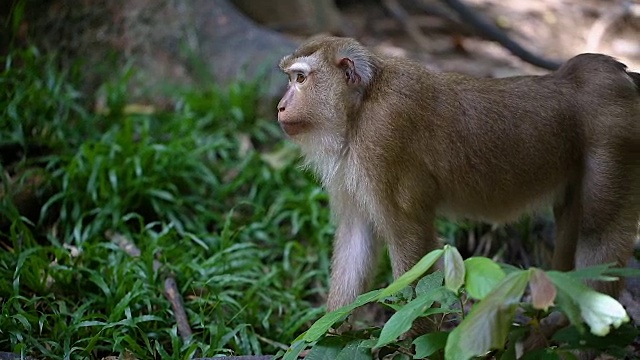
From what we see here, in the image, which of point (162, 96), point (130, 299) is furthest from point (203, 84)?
point (130, 299)

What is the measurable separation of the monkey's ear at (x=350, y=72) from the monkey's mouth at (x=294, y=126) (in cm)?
33

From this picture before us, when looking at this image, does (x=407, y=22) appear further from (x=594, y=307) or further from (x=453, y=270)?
(x=594, y=307)

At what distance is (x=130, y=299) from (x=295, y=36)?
5018 millimetres

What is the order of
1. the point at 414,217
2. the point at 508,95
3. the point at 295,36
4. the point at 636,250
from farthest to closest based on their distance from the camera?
the point at 295,36 < the point at 636,250 < the point at 508,95 < the point at 414,217

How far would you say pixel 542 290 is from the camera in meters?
2.77

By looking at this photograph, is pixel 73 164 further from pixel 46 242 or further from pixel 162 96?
pixel 162 96

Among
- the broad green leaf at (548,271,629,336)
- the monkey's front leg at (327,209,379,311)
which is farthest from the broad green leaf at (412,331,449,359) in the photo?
the monkey's front leg at (327,209,379,311)

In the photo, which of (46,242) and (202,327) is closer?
(202,327)

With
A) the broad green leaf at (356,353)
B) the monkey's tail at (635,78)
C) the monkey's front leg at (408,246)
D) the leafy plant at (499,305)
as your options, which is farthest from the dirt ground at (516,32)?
the leafy plant at (499,305)

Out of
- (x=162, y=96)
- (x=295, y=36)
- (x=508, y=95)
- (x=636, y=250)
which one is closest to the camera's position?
(x=508, y=95)

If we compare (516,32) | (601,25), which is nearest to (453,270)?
(516,32)

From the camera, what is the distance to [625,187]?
4.59 metres

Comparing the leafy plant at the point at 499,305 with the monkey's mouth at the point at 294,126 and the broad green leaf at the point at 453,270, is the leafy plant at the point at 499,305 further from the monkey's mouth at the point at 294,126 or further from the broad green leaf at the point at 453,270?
the monkey's mouth at the point at 294,126

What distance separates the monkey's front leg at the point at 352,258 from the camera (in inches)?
189
